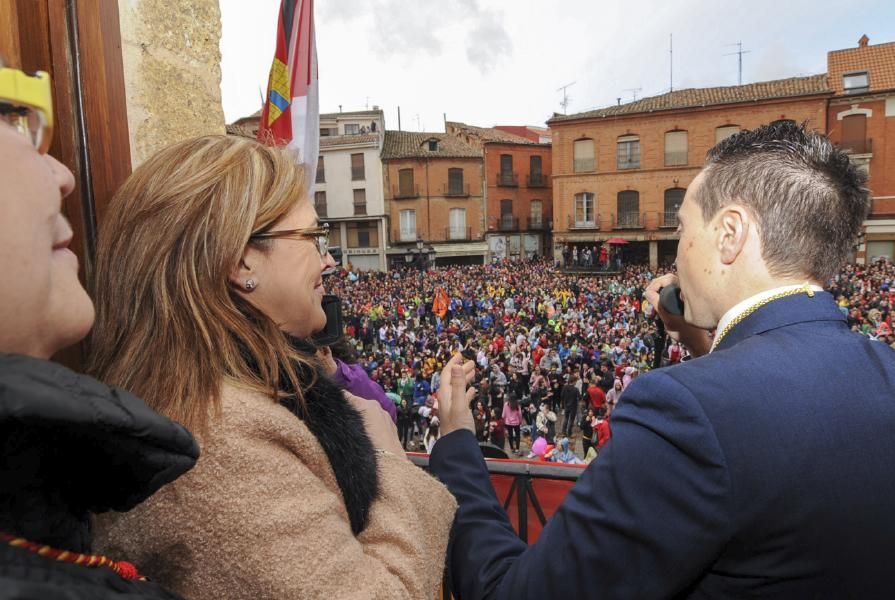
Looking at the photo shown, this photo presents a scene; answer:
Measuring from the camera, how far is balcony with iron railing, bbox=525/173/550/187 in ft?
116

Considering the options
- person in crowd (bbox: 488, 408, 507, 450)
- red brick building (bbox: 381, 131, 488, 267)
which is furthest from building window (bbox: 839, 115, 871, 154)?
person in crowd (bbox: 488, 408, 507, 450)

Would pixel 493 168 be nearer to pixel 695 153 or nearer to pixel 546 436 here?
pixel 695 153

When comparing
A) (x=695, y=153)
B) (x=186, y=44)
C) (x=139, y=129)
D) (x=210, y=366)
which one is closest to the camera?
(x=210, y=366)

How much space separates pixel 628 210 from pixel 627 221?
56 centimetres

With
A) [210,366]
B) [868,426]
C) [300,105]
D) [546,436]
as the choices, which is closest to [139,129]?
[210,366]

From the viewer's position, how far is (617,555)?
0.98 m

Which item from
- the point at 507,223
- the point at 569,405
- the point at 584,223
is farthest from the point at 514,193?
the point at 569,405

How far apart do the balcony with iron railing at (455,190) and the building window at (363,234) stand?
179 inches

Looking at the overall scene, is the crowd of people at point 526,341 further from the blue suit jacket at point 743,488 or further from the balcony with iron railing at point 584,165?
the balcony with iron railing at point 584,165

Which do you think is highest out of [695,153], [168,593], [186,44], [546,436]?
[695,153]

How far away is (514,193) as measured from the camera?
3506 cm

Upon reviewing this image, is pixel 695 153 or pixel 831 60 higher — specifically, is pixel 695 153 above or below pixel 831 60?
below

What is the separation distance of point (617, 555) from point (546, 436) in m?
9.67

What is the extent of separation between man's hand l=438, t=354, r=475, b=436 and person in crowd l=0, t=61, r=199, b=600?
86cm
